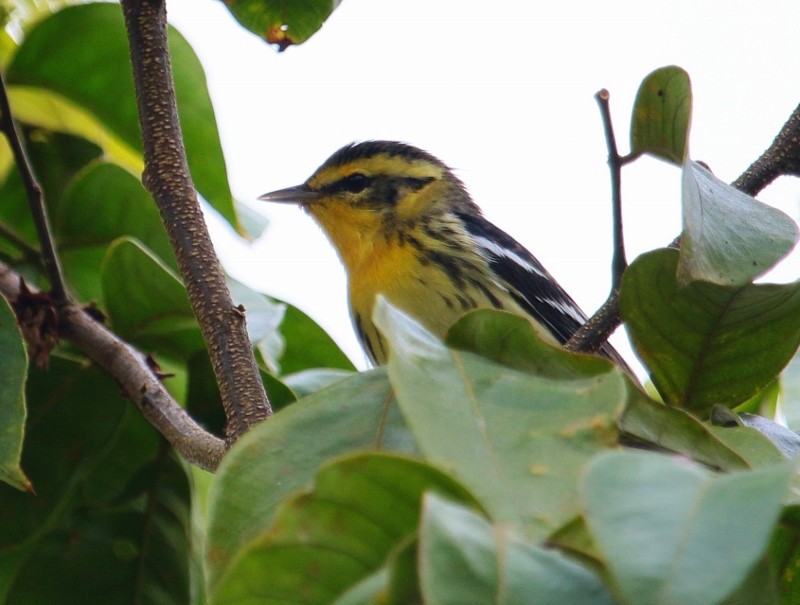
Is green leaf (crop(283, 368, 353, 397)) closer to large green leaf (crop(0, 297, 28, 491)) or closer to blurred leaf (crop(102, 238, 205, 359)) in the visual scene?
blurred leaf (crop(102, 238, 205, 359))

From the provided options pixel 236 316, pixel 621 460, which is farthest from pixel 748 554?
pixel 236 316

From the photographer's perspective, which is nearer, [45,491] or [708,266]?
[708,266]

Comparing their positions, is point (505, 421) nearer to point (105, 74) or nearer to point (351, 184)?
point (105, 74)

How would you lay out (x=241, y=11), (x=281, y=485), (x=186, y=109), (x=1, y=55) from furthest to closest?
(x=1, y=55) → (x=186, y=109) → (x=241, y=11) → (x=281, y=485)

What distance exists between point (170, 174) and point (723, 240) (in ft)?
3.18

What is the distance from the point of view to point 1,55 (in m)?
2.99

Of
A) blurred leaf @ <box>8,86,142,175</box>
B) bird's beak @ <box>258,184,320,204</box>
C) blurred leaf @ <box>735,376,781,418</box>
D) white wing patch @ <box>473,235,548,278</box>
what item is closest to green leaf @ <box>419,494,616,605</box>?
blurred leaf @ <box>735,376,781,418</box>

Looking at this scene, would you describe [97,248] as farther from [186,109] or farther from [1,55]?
[1,55]

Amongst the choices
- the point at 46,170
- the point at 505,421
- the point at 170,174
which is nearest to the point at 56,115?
the point at 46,170

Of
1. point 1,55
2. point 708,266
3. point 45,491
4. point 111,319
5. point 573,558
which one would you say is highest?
point 1,55

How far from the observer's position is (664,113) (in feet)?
6.52

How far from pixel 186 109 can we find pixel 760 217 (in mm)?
1490

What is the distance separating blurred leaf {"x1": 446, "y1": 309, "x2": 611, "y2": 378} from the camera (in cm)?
143

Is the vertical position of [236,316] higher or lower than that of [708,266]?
lower
